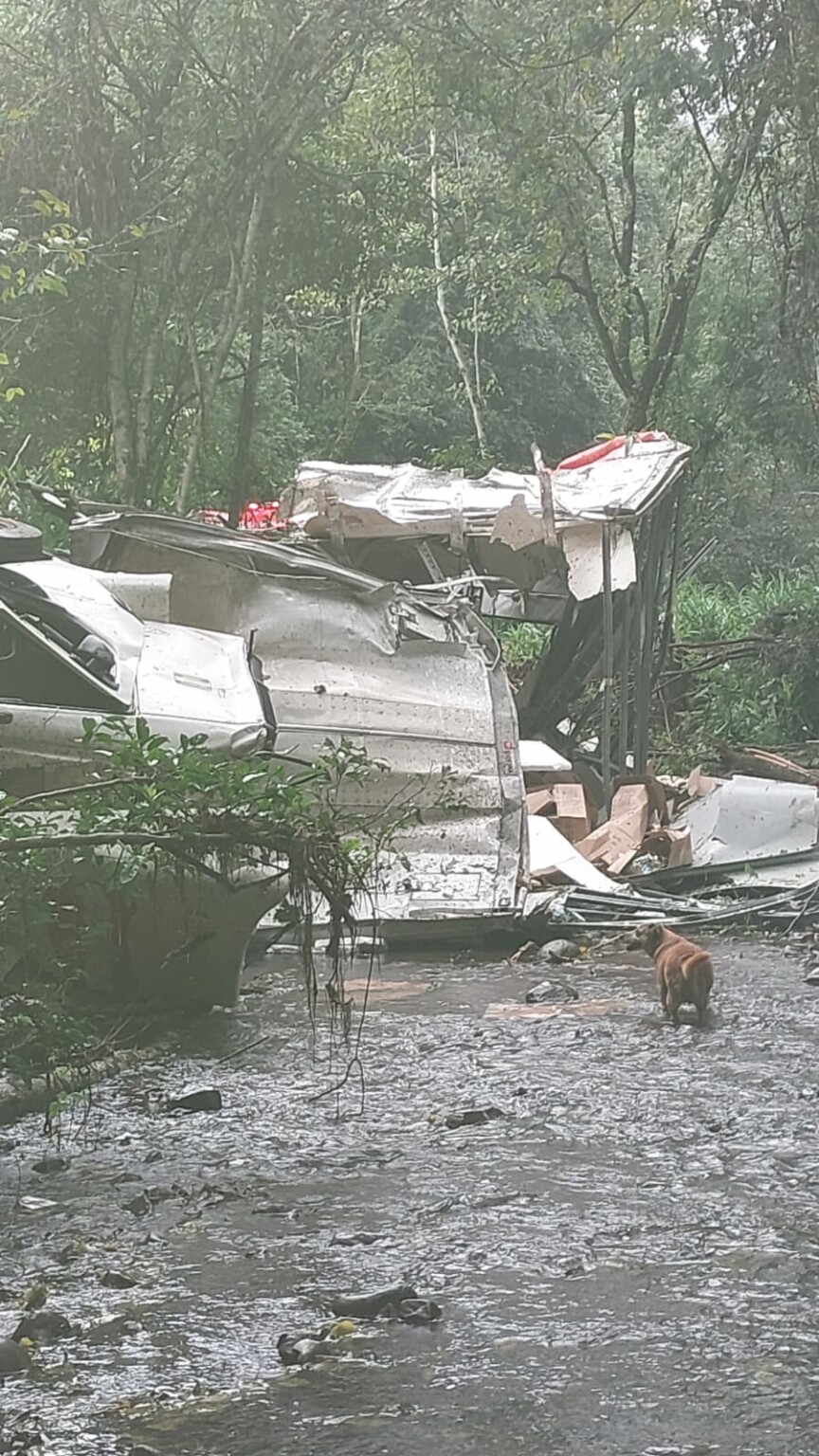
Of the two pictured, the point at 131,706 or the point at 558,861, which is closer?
the point at 131,706

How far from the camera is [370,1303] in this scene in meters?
3.93

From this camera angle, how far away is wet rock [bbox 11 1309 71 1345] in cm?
372

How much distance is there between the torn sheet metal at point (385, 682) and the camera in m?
9.51

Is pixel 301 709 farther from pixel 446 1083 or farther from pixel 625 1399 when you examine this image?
pixel 625 1399

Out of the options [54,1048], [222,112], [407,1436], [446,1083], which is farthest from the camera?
[222,112]

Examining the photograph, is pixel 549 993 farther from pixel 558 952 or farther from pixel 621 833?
pixel 621 833

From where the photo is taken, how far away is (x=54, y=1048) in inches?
188

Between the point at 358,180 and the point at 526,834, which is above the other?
the point at 358,180

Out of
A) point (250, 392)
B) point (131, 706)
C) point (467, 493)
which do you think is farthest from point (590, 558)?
point (131, 706)

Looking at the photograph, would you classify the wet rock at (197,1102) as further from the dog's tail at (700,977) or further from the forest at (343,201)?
the forest at (343,201)

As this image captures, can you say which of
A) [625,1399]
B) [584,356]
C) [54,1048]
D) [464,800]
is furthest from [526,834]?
[584,356]

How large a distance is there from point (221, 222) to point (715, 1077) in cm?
1183

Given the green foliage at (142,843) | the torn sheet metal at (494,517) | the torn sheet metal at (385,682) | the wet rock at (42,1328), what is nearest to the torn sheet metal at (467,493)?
the torn sheet metal at (494,517)

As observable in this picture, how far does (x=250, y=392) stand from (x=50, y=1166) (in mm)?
11948
